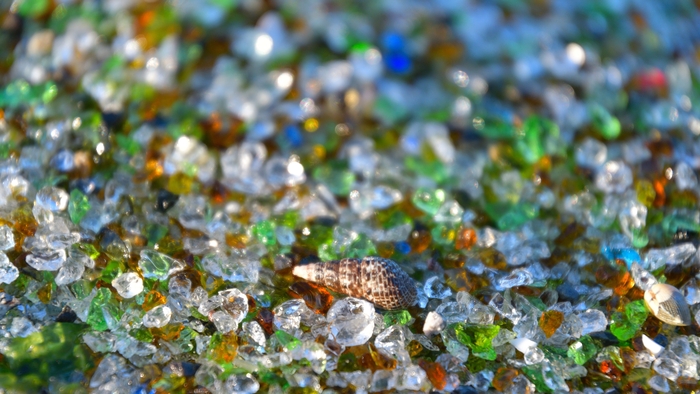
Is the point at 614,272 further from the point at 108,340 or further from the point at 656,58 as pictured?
the point at 108,340

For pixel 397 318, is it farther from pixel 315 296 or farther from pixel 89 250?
pixel 89 250

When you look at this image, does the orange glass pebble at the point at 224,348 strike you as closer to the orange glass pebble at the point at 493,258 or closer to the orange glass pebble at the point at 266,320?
the orange glass pebble at the point at 266,320

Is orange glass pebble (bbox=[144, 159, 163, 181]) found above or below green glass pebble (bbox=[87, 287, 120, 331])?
above

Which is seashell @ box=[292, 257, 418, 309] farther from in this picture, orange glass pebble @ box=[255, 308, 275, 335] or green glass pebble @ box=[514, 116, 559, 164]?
green glass pebble @ box=[514, 116, 559, 164]

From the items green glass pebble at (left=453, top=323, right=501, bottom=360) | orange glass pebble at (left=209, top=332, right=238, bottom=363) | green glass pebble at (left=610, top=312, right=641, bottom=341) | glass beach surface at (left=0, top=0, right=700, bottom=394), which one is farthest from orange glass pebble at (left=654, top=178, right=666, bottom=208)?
orange glass pebble at (left=209, top=332, right=238, bottom=363)

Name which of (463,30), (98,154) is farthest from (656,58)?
(98,154)

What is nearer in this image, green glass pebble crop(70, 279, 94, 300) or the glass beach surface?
the glass beach surface

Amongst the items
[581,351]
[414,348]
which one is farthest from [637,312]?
[414,348]
